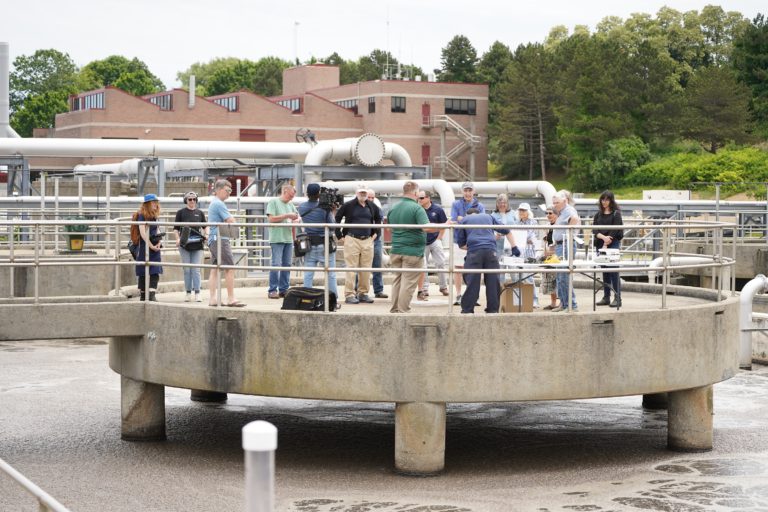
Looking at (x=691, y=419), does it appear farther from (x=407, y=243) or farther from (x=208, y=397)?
(x=208, y=397)

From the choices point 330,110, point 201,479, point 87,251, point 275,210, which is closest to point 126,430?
point 201,479

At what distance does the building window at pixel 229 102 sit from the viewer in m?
91.6

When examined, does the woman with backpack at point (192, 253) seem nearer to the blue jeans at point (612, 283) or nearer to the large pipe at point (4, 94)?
the blue jeans at point (612, 283)

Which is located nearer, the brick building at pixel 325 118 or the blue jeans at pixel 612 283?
the blue jeans at pixel 612 283

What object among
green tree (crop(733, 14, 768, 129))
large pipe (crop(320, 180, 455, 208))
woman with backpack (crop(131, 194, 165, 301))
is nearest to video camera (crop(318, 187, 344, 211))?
woman with backpack (crop(131, 194, 165, 301))

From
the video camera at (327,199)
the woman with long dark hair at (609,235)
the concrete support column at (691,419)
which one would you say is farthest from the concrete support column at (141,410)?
the concrete support column at (691,419)

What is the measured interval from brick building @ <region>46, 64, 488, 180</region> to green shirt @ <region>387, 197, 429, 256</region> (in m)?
73.2

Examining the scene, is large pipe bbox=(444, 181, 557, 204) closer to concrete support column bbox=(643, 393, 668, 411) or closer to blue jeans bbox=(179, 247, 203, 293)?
concrete support column bbox=(643, 393, 668, 411)

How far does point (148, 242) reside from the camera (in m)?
14.6

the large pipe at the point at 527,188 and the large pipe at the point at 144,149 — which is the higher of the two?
the large pipe at the point at 144,149

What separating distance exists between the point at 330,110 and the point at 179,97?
11457 millimetres

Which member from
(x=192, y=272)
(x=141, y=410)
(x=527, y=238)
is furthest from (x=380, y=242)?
(x=141, y=410)

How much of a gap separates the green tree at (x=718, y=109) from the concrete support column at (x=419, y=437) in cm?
6784

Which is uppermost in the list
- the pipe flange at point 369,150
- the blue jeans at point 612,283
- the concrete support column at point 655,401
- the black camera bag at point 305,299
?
the pipe flange at point 369,150
